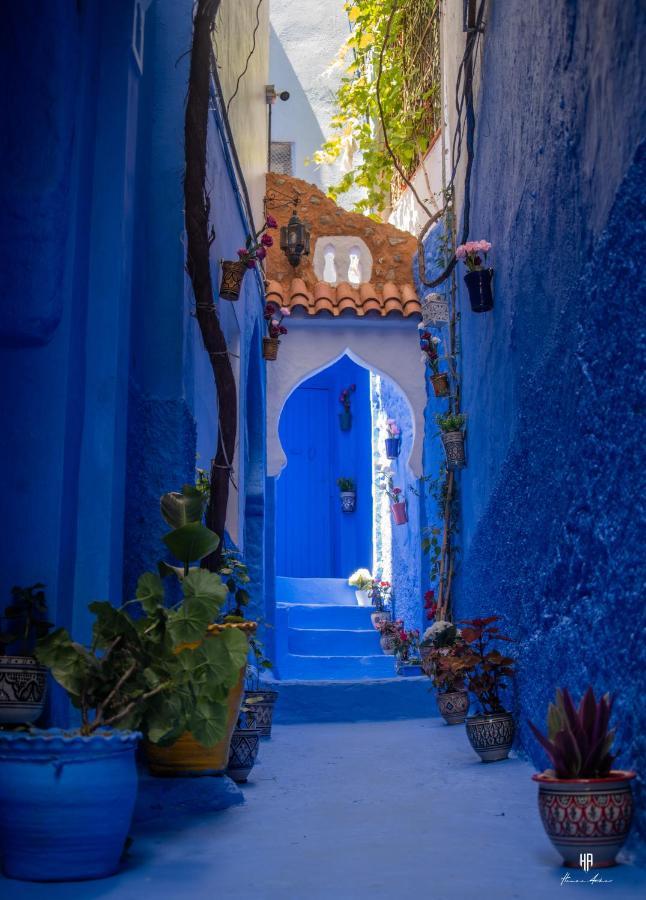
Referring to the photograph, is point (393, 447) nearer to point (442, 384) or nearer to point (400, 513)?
point (400, 513)

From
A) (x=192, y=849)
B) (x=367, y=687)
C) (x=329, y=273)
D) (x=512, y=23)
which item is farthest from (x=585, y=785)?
(x=329, y=273)

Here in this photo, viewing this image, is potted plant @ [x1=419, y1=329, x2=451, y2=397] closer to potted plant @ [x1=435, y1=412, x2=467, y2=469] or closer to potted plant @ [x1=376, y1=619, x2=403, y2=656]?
potted plant @ [x1=435, y1=412, x2=467, y2=469]

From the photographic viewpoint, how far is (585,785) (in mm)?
2855

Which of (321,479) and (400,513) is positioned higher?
(321,479)

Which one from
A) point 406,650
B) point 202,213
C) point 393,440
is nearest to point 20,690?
point 202,213

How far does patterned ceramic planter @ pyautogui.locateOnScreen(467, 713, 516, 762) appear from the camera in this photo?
17.3 ft

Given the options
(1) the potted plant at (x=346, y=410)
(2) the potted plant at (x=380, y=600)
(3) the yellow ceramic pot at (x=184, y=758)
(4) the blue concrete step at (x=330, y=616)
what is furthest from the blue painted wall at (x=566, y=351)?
(1) the potted plant at (x=346, y=410)

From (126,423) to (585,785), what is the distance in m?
2.52

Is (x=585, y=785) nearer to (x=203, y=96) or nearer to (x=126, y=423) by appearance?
(x=126, y=423)

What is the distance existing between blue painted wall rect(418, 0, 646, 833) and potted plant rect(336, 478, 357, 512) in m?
8.52

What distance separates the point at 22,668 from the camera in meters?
3.43

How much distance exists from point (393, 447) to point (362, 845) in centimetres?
890

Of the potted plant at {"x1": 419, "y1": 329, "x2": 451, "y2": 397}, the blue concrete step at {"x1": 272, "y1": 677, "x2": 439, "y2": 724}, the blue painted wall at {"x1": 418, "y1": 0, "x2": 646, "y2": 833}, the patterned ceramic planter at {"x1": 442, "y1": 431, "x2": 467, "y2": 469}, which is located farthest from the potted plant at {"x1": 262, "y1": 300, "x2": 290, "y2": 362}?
the blue concrete step at {"x1": 272, "y1": 677, "x2": 439, "y2": 724}

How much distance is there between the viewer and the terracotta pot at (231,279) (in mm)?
6020
